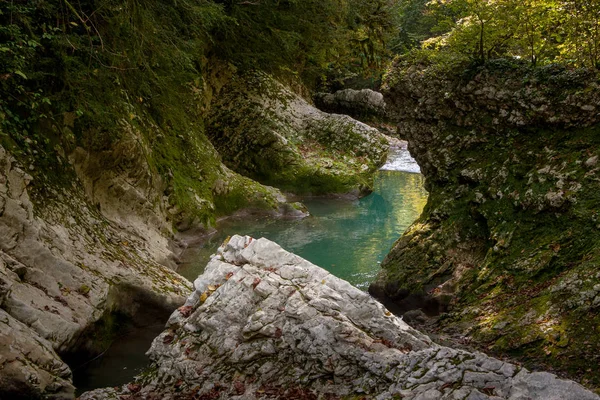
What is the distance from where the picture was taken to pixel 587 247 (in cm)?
593

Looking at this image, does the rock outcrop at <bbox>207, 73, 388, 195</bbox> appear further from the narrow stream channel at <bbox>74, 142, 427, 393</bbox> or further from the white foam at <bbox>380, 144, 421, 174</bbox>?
the white foam at <bbox>380, 144, 421, 174</bbox>

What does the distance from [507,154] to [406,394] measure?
4586 mm

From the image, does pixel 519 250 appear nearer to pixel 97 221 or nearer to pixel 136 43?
pixel 97 221

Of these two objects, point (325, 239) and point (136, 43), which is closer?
point (136, 43)

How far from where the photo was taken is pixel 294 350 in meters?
5.15

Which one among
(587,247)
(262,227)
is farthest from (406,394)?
(262,227)

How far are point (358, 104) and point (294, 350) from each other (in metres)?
23.9

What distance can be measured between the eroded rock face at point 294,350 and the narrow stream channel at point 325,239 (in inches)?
36.8

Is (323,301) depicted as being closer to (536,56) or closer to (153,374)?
(153,374)

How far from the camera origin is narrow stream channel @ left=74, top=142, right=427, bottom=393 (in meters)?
6.33

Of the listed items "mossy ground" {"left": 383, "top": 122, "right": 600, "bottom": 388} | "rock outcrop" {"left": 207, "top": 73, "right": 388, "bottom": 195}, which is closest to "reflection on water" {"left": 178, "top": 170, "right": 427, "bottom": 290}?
"rock outcrop" {"left": 207, "top": 73, "right": 388, "bottom": 195}

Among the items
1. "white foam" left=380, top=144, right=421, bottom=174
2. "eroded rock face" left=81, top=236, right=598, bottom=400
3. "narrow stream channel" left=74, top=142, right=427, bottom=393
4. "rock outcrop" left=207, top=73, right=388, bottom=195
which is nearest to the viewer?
"eroded rock face" left=81, top=236, right=598, bottom=400

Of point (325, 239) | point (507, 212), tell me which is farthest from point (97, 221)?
point (507, 212)

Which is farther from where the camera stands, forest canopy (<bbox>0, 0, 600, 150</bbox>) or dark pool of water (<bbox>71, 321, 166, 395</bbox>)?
forest canopy (<bbox>0, 0, 600, 150</bbox>)
